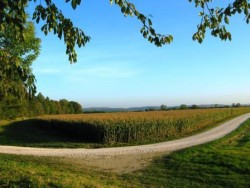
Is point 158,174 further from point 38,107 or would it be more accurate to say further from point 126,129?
point 38,107

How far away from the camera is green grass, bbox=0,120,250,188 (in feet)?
33.5

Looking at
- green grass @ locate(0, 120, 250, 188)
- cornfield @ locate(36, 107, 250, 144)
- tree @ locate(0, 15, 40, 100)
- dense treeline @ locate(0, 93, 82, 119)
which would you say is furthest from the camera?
dense treeline @ locate(0, 93, 82, 119)

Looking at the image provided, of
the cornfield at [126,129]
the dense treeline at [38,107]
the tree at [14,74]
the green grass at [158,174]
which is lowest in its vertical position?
the green grass at [158,174]

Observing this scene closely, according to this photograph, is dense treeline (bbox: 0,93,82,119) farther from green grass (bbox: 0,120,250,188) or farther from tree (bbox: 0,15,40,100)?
tree (bbox: 0,15,40,100)

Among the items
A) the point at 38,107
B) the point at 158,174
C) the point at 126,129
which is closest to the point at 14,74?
the point at 158,174

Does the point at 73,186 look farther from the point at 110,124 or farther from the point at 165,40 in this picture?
the point at 110,124

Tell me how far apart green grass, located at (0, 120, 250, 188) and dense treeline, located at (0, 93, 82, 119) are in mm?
38344

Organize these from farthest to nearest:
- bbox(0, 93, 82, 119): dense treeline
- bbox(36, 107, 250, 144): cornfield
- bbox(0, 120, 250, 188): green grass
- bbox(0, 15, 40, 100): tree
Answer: bbox(0, 93, 82, 119): dense treeline
bbox(36, 107, 250, 144): cornfield
bbox(0, 120, 250, 188): green grass
bbox(0, 15, 40, 100): tree

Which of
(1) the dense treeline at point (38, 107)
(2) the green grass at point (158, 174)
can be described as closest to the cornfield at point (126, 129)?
(2) the green grass at point (158, 174)

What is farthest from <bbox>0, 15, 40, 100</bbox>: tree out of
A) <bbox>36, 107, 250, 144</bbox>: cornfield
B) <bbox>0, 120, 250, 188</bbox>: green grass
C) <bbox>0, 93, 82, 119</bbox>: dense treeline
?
<bbox>0, 93, 82, 119</bbox>: dense treeline

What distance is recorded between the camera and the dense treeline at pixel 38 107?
56.1 meters

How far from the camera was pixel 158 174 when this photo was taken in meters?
14.4

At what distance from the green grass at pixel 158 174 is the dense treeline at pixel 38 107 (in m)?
38.3

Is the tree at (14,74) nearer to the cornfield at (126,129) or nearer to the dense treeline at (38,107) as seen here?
the cornfield at (126,129)
